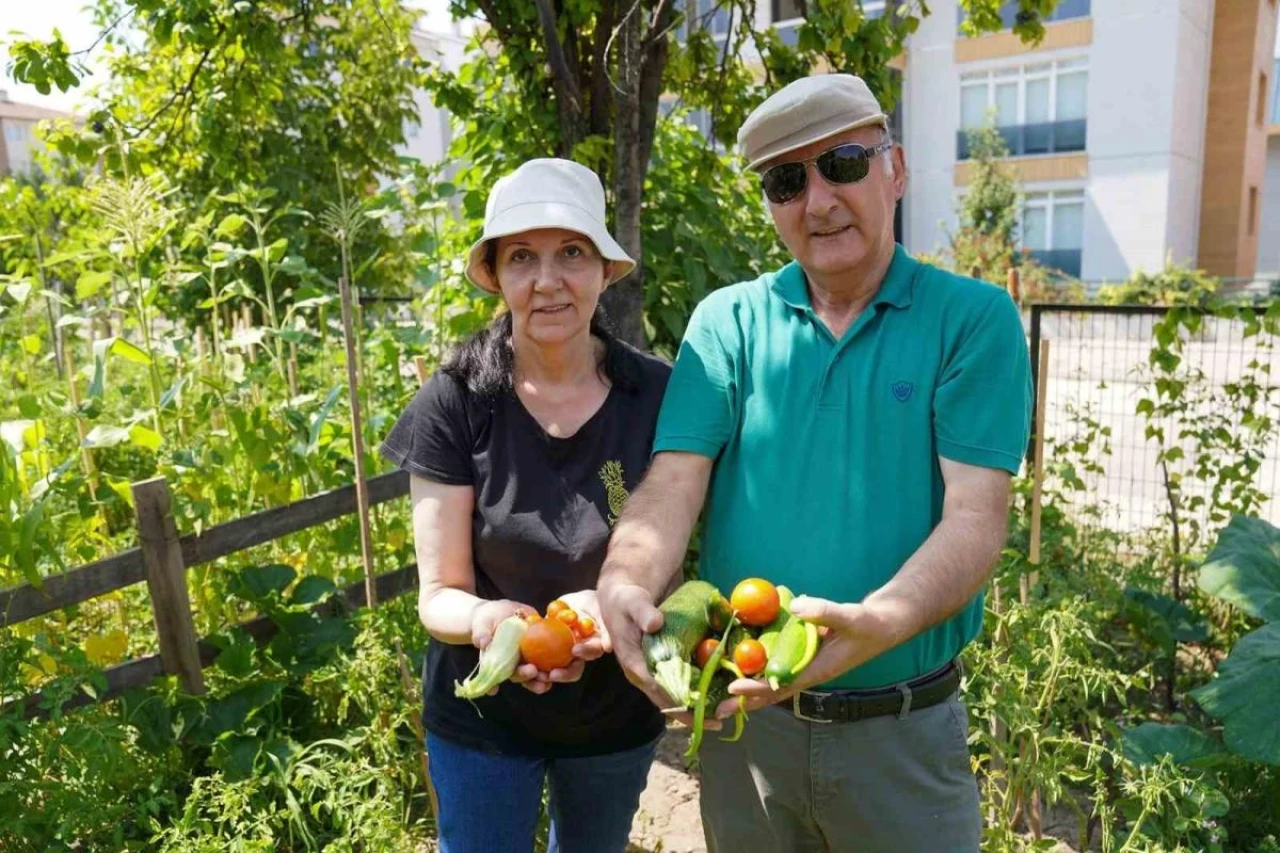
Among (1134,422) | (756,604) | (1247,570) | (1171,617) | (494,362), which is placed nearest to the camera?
(756,604)

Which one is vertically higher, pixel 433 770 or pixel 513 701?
pixel 513 701

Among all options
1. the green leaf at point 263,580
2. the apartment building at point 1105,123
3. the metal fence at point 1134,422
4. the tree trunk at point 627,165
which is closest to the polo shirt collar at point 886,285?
the tree trunk at point 627,165

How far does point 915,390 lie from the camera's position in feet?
5.83

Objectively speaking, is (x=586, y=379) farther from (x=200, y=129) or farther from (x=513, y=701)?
(x=200, y=129)

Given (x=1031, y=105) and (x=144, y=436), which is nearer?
(x=144, y=436)

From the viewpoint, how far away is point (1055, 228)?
2339 centimetres

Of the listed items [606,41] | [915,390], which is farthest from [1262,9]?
[915,390]

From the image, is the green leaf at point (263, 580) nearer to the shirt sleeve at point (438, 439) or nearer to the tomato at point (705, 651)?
the shirt sleeve at point (438, 439)

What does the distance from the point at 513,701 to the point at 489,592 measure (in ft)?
0.75

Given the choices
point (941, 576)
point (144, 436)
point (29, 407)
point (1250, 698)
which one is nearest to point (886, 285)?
point (941, 576)

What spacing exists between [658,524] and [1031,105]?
79.8 feet

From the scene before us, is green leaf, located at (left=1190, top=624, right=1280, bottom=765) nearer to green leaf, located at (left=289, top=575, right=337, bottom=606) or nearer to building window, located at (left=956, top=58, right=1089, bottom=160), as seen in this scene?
green leaf, located at (left=289, top=575, right=337, bottom=606)

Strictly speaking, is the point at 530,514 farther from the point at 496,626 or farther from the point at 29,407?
the point at 29,407

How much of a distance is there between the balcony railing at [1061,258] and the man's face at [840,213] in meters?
23.1
